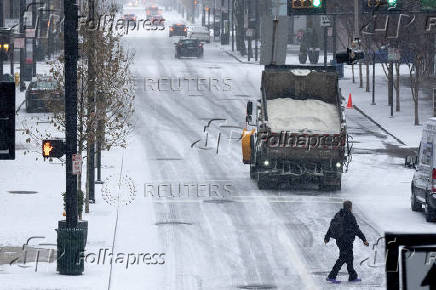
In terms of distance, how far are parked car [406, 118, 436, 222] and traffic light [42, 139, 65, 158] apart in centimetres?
848

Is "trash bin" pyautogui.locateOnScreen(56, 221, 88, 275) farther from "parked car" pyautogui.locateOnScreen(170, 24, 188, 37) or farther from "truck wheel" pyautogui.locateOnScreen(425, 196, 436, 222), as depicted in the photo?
"parked car" pyautogui.locateOnScreen(170, 24, 188, 37)

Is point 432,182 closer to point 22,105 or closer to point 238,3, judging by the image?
point 22,105

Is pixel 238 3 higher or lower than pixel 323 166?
higher

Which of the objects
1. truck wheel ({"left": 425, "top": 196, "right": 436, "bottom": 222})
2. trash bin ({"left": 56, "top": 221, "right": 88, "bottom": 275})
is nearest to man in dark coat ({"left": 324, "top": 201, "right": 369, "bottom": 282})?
trash bin ({"left": 56, "top": 221, "right": 88, "bottom": 275})

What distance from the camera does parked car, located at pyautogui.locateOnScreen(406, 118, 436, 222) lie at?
23.3m

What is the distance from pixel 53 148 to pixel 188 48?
198ft

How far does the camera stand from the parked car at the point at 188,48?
77688 millimetres

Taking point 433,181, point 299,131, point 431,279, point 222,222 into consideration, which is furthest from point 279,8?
point 431,279

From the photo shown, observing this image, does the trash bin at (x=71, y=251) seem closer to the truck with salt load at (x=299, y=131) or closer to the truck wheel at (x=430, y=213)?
the truck wheel at (x=430, y=213)

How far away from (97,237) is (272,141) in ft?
28.4

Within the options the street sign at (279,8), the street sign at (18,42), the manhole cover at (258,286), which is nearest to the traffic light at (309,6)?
the manhole cover at (258,286)

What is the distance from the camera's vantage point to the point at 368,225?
24000 mm

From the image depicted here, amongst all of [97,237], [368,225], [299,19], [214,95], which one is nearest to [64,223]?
[97,237]

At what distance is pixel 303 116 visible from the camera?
30.2 meters
